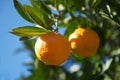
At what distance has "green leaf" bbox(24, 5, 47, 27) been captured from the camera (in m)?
1.33

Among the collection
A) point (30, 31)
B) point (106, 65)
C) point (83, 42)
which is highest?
point (30, 31)

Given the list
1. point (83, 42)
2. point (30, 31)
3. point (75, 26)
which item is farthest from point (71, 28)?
point (30, 31)

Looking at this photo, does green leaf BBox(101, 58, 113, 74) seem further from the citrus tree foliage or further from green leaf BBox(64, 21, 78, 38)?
green leaf BBox(64, 21, 78, 38)

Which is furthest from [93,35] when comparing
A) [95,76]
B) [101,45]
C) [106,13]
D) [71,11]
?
[101,45]

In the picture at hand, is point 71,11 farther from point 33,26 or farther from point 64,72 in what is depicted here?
point 64,72

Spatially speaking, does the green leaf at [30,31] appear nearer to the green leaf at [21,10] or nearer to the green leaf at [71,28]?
the green leaf at [21,10]

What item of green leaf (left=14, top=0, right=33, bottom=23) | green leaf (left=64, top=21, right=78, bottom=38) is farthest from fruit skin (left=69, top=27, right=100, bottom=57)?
green leaf (left=14, top=0, right=33, bottom=23)

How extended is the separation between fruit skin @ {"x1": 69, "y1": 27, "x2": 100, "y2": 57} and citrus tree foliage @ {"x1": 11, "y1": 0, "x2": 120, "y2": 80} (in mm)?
90

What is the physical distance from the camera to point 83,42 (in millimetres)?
1451

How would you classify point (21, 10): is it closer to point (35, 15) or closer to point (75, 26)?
point (35, 15)

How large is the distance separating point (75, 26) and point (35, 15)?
1.11 ft

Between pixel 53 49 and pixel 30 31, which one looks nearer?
pixel 53 49

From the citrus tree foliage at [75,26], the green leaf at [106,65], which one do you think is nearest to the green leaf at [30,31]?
the citrus tree foliage at [75,26]

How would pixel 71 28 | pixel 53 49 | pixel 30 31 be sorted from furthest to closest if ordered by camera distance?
pixel 71 28 < pixel 30 31 < pixel 53 49
